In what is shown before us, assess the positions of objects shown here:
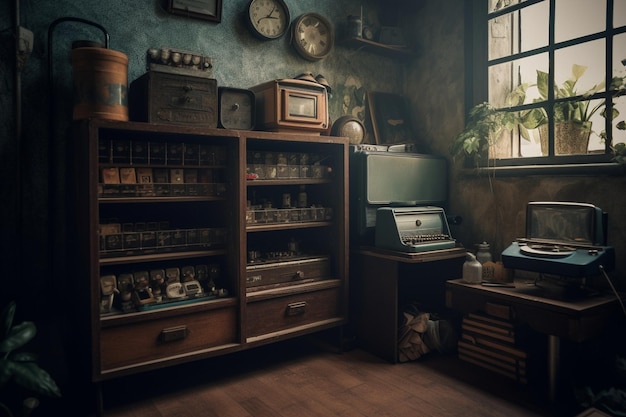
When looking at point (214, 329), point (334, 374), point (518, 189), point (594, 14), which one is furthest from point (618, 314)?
point (214, 329)

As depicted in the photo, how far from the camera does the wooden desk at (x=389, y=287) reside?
3180 mm

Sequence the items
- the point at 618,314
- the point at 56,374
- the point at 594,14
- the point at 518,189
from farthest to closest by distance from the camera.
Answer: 1. the point at 518,189
2. the point at 594,14
3. the point at 618,314
4. the point at 56,374

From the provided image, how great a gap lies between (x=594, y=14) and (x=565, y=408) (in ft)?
8.13

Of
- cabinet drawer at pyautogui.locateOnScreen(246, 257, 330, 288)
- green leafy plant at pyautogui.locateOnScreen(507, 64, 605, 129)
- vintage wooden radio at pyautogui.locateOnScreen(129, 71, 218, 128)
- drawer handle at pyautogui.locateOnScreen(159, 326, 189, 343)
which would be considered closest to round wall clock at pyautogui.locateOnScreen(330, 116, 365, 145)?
cabinet drawer at pyautogui.locateOnScreen(246, 257, 330, 288)

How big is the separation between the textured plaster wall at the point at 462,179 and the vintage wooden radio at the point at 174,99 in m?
2.05

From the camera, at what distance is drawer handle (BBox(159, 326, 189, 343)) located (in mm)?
2672

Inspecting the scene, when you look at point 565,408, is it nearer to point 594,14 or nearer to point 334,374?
point 334,374

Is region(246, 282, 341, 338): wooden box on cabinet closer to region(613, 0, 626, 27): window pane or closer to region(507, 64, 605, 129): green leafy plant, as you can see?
region(507, 64, 605, 129): green leafy plant

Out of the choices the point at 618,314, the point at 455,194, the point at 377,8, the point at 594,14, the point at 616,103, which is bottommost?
the point at 618,314

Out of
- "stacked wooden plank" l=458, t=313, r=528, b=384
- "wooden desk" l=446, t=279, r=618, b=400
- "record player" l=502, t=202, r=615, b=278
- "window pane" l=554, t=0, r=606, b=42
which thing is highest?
"window pane" l=554, t=0, r=606, b=42

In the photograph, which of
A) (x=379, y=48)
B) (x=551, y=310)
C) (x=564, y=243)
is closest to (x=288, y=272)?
(x=551, y=310)

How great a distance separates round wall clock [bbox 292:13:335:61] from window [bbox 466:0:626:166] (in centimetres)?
115

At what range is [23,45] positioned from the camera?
2566mm

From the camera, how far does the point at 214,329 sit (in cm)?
286
